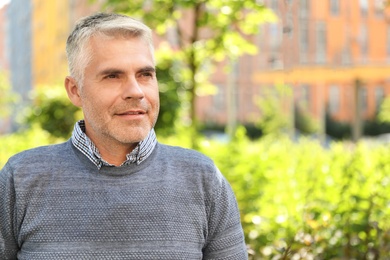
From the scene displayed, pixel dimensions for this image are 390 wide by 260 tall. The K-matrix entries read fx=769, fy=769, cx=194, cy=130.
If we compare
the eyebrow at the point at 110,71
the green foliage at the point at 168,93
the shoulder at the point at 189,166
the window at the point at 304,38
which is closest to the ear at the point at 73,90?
the eyebrow at the point at 110,71

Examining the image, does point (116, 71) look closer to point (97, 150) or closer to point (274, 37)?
point (97, 150)

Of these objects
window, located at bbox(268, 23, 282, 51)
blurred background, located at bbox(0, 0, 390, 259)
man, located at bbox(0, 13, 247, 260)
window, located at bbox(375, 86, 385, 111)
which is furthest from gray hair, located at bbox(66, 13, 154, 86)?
window, located at bbox(375, 86, 385, 111)

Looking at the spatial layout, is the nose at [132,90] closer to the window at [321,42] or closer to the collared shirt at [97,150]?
the collared shirt at [97,150]

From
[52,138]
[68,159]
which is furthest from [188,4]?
[52,138]

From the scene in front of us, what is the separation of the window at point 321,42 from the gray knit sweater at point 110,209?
176 feet

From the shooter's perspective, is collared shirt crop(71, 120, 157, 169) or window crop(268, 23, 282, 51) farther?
window crop(268, 23, 282, 51)

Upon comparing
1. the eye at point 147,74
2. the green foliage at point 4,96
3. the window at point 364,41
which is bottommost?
the window at point 364,41

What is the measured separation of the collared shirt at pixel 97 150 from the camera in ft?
6.23

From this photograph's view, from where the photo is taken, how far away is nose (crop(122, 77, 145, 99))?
6.06 ft

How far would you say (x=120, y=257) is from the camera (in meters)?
1.85

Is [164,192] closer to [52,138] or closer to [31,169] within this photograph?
[31,169]

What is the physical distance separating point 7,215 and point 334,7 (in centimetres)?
5595

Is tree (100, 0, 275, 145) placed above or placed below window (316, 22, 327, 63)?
above

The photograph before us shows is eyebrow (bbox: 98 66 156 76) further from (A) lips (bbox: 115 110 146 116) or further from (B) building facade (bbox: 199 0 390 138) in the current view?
(B) building facade (bbox: 199 0 390 138)
